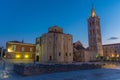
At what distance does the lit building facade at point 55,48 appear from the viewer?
43.0 m

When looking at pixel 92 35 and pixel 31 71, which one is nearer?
pixel 31 71

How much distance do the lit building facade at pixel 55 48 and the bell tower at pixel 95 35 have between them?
1231 inches

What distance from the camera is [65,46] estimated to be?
46188 mm

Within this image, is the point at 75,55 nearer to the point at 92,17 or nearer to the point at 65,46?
the point at 65,46

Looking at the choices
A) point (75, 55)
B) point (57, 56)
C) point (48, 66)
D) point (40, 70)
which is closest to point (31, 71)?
point (40, 70)

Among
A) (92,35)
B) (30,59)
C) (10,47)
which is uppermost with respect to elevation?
(92,35)

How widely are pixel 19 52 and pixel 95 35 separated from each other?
50030 mm

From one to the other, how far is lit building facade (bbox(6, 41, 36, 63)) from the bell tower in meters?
41.0

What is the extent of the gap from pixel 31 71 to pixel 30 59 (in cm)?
3359

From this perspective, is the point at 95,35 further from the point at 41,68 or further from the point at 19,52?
the point at 41,68

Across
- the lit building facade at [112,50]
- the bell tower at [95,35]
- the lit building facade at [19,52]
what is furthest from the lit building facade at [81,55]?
the lit building facade at [112,50]

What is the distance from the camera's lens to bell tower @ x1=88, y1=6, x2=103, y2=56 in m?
73.2

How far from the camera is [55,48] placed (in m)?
43.5

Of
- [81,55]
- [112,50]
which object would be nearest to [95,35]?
[81,55]
